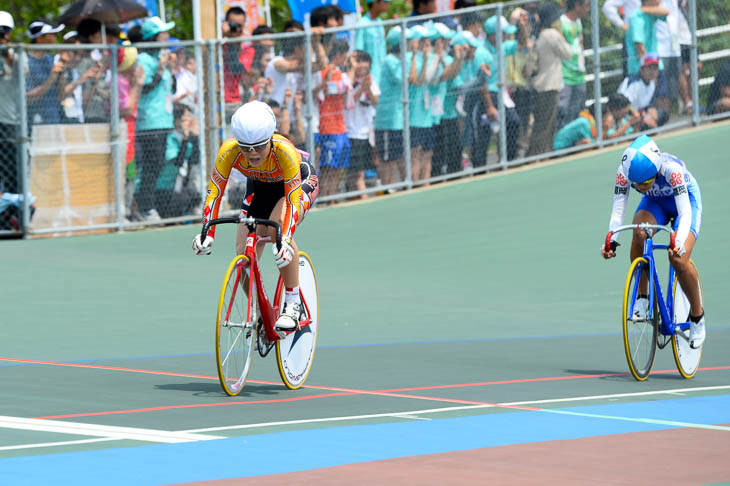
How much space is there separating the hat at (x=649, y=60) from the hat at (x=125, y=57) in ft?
23.2

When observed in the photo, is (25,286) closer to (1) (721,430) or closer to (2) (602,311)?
(2) (602,311)

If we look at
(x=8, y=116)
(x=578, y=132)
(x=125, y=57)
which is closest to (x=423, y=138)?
(x=578, y=132)

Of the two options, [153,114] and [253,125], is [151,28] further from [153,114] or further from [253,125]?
[253,125]

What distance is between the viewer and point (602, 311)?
41.8 ft

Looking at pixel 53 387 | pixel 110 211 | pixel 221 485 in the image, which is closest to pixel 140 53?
pixel 110 211

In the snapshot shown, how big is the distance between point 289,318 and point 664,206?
2867mm

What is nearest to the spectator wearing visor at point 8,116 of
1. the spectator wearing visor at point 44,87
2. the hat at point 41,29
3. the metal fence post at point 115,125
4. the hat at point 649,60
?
the spectator wearing visor at point 44,87

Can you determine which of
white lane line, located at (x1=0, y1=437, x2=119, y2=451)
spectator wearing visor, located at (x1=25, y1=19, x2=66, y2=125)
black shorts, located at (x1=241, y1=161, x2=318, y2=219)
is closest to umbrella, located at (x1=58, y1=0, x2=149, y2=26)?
spectator wearing visor, located at (x1=25, y1=19, x2=66, y2=125)

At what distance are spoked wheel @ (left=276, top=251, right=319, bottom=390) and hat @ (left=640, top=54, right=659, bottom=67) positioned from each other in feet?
37.0

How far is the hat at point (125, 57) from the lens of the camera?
54.7 ft

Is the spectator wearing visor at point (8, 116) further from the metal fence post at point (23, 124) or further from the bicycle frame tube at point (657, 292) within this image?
the bicycle frame tube at point (657, 292)

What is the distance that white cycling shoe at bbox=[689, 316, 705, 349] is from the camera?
955 cm

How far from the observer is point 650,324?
368 inches

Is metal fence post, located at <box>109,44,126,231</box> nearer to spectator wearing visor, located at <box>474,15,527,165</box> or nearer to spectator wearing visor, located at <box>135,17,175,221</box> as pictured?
spectator wearing visor, located at <box>135,17,175,221</box>
